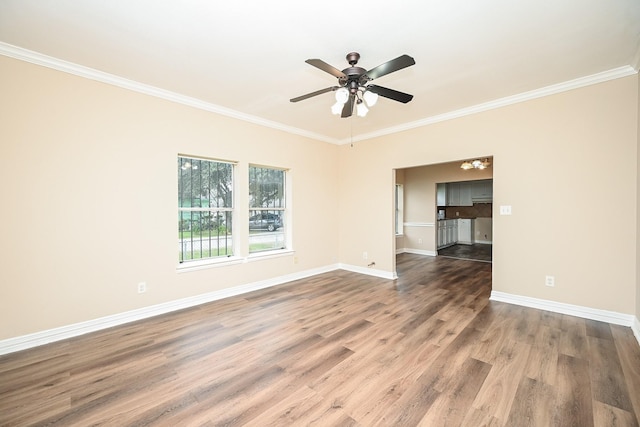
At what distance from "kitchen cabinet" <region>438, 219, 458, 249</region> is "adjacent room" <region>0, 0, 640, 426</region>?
3668 mm

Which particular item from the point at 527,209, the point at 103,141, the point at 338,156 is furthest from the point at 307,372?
the point at 338,156

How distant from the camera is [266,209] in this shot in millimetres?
4652

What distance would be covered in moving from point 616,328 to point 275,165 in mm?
4887

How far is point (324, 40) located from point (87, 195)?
297 centimetres

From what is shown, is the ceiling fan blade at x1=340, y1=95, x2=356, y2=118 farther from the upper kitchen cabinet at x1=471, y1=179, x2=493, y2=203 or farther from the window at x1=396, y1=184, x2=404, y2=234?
the upper kitchen cabinet at x1=471, y1=179, x2=493, y2=203

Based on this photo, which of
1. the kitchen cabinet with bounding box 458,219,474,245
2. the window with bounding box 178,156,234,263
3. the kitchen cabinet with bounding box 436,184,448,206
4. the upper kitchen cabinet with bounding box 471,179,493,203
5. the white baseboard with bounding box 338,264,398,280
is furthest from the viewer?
the kitchen cabinet with bounding box 458,219,474,245

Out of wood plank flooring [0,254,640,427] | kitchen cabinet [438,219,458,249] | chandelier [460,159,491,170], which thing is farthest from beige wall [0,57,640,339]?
kitchen cabinet [438,219,458,249]

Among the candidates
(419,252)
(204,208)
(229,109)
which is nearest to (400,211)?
(419,252)

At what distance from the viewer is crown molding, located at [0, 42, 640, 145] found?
257 centimetres

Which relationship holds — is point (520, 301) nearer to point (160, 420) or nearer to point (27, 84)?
point (160, 420)

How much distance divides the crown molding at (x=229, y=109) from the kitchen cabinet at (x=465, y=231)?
6.44 meters

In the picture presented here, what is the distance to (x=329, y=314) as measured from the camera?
3283 mm

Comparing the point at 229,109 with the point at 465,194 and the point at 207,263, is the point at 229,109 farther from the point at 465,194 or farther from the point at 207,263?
the point at 465,194

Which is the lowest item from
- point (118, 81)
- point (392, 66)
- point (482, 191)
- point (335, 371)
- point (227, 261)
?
point (335, 371)
